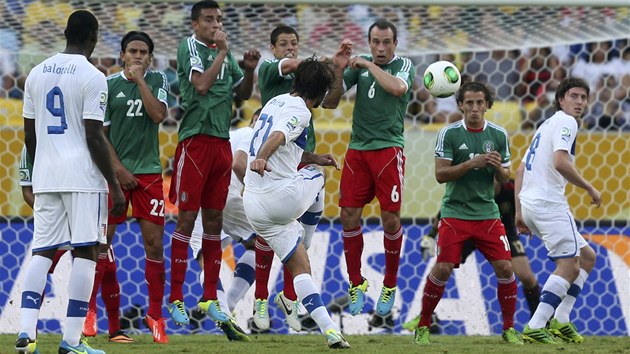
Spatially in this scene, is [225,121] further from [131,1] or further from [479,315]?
[479,315]

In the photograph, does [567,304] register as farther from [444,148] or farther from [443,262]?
[444,148]

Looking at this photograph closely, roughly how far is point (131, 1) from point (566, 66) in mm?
5061

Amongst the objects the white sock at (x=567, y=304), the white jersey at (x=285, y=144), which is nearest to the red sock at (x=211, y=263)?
the white jersey at (x=285, y=144)

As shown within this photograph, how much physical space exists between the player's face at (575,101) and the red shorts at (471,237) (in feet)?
3.96

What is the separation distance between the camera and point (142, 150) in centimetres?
858

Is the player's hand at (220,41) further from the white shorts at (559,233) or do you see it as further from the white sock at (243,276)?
the white shorts at (559,233)

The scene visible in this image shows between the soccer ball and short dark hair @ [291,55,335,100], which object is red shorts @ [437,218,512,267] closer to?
the soccer ball

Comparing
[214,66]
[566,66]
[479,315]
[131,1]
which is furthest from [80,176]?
[566,66]

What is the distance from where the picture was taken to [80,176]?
6.45m

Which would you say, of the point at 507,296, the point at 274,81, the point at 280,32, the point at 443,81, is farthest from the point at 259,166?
the point at 507,296

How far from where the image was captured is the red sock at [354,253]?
350 inches

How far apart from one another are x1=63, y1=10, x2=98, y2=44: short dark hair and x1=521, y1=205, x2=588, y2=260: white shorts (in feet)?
13.6

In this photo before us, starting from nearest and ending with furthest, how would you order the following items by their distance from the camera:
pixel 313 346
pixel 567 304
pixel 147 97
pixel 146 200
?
pixel 313 346 → pixel 147 97 → pixel 146 200 → pixel 567 304

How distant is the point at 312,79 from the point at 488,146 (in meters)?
2.00
